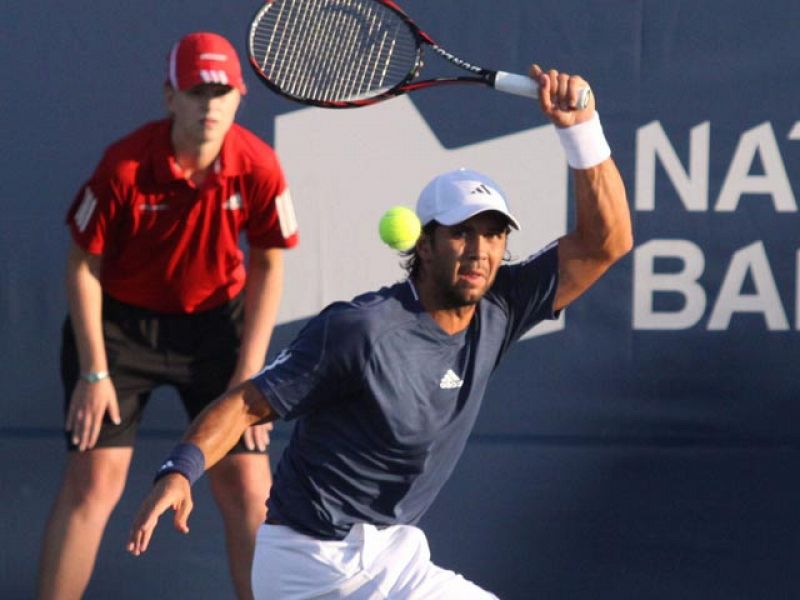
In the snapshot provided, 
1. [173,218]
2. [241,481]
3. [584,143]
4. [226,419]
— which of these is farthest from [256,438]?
[584,143]

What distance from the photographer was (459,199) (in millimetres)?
3402

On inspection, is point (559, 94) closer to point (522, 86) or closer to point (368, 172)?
point (522, 86)

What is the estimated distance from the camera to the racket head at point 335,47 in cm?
398

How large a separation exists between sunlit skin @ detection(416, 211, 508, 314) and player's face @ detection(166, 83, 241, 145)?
0.83 meters

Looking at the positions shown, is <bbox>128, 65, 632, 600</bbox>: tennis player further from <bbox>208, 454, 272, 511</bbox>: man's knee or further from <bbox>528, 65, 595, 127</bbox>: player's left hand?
<bbox>208, 454, 272, 511</bbox>: man's knee

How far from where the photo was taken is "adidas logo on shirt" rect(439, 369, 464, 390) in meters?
3.41

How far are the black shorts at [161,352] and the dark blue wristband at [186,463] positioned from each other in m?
1.19

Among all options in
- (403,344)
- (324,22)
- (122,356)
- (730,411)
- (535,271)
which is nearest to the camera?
(403,344)

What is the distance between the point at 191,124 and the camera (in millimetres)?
4121

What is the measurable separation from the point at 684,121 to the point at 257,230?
113 cm

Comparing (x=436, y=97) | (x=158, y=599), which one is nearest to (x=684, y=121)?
(x=436, y=97)

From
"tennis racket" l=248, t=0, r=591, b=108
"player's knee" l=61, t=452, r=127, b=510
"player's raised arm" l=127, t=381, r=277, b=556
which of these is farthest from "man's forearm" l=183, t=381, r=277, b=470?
"player's knee" l=61, t=452, r=127, b=510

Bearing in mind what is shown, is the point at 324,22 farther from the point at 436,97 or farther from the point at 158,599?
the point at 158,599

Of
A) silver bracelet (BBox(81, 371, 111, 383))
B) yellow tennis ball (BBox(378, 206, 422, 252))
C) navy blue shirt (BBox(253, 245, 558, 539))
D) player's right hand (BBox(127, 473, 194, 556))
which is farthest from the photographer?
silver bracelet (BBox(81, 371, 111, 383))
